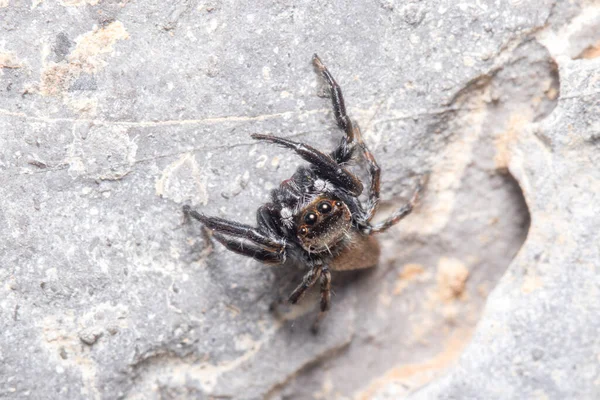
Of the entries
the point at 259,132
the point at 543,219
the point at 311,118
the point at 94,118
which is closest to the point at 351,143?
the point at 311,118

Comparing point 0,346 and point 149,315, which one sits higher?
point 149,315

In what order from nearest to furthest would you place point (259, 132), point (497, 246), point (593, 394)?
point (593, 394) < point (259, 132) < point (497, 246)

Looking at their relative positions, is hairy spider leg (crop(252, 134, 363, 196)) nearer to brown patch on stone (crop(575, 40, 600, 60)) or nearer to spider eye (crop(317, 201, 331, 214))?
spider eye (crop(317, 201, 331, 214))

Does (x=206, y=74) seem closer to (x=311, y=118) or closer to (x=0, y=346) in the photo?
(x=311, y=118)

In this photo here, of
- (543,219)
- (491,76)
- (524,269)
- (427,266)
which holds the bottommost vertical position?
(427,266)

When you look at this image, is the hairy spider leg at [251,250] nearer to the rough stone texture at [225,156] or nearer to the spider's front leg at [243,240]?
the spider's front leg at [243,240]

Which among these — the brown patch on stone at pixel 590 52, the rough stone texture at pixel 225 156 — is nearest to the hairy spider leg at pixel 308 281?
the rough stone texture at pixel 225 156

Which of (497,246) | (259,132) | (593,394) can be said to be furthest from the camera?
(497,246)
